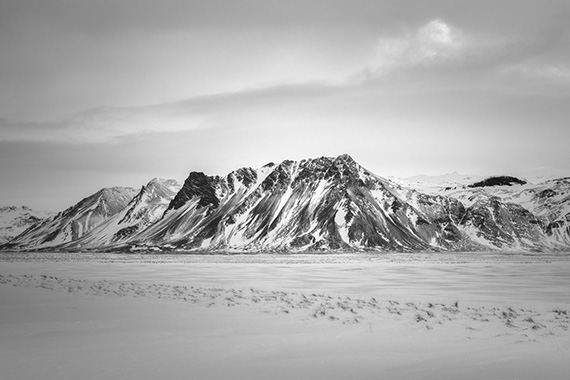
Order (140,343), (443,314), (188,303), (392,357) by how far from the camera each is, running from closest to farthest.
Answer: (392,357)
(140,343)
(443,314)
(188,303)

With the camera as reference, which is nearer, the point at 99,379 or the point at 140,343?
the point at 99,379

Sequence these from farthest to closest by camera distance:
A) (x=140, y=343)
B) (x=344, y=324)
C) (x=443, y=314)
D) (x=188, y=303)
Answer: (x=188, y=303) < (x=443, y=314) < (x=344, y=324) < (x=140, y=343)

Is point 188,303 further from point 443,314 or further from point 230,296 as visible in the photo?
point 443,314

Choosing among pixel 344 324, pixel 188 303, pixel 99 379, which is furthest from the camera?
pixel 188 303

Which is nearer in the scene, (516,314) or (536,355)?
(536,355)

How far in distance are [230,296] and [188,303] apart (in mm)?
4081

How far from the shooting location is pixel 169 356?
14.6 m

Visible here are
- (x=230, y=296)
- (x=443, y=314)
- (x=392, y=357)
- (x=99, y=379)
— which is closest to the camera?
(x=99, y=379)

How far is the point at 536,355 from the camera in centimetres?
1452

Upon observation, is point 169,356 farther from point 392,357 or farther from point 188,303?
point 188,303

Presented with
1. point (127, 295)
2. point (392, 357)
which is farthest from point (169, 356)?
point (127, 295)

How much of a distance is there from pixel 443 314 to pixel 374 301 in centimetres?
572

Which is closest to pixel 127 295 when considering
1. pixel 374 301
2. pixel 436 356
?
pixel 374 301

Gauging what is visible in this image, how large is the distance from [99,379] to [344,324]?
35.2ft
